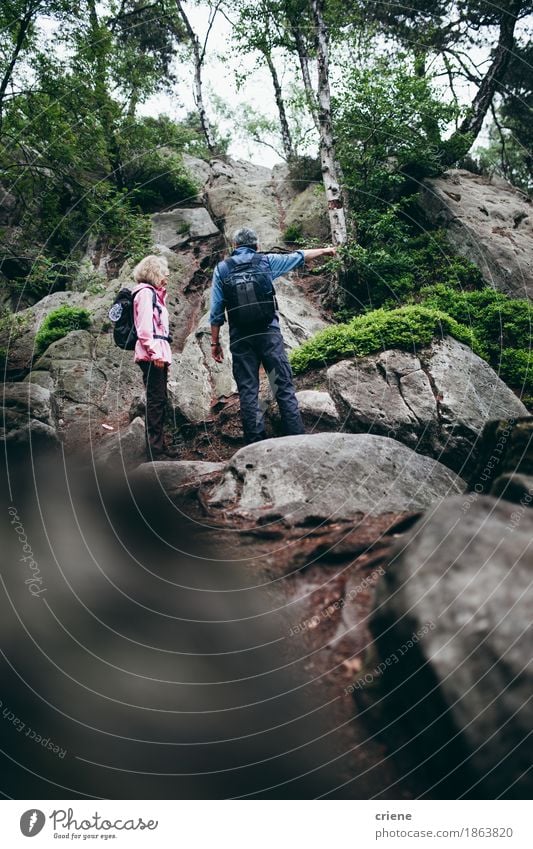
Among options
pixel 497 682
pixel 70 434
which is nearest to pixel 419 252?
pixel 70 434

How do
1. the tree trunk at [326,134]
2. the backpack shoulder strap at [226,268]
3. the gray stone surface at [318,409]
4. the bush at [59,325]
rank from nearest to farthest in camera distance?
Answer: 1. the backpack shoulder strap at [226,268]
2. the gray stone surface at [318,409]
3. the tree trunk at [326,134]
4. the bush at [59,325]

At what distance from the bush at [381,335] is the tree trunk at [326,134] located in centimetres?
390

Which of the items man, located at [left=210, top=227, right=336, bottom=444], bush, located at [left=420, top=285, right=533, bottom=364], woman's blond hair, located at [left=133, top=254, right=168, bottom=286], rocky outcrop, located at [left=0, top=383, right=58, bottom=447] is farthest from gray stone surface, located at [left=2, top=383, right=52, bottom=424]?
bush, located at [left=420, top=285, right=533, bottom=364]

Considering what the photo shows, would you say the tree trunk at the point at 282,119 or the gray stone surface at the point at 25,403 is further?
the tree trunk at the point at 282,119

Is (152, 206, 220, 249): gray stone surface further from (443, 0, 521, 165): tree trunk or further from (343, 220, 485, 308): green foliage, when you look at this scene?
(443, 0, 521, 165): tree trunk

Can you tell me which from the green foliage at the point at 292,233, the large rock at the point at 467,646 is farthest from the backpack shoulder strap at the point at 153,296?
the green foliage at the point at 292,233

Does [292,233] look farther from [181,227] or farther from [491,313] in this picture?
[491,313]

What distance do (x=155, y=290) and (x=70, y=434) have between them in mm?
4028

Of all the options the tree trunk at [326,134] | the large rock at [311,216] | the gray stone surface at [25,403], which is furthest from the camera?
the large rock at [311,216]

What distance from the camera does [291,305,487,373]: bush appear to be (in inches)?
275

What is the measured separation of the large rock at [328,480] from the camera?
3.80m

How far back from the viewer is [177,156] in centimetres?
1691

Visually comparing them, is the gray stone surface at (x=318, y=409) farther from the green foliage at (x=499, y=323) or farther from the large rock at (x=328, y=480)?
the green foliage at (x=499, y=323)

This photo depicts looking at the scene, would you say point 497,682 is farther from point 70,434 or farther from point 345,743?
point 70,434
